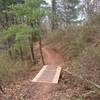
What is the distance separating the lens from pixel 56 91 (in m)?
8.36

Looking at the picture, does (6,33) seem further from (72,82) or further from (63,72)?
(72,82)

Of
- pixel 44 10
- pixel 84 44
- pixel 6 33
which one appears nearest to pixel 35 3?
pixel 44 10

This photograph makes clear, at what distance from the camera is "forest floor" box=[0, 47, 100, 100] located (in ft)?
23.9

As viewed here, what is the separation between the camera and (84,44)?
1388 cm

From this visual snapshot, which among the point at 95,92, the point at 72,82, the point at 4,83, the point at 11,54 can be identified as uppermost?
the point at 95,92

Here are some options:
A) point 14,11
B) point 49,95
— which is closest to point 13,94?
point 49,95

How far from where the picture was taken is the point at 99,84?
7.40 metres

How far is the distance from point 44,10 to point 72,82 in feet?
21.3

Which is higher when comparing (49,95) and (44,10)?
(44,10)

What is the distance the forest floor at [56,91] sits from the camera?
727 centimetres

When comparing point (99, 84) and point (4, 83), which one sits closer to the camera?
point (99, 84)

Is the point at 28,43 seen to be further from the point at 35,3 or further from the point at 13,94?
the point at 13,94

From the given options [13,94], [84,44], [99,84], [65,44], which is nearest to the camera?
[99,84]

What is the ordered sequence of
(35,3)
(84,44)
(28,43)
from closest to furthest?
(84,44) < (35,3) < (28,43)
